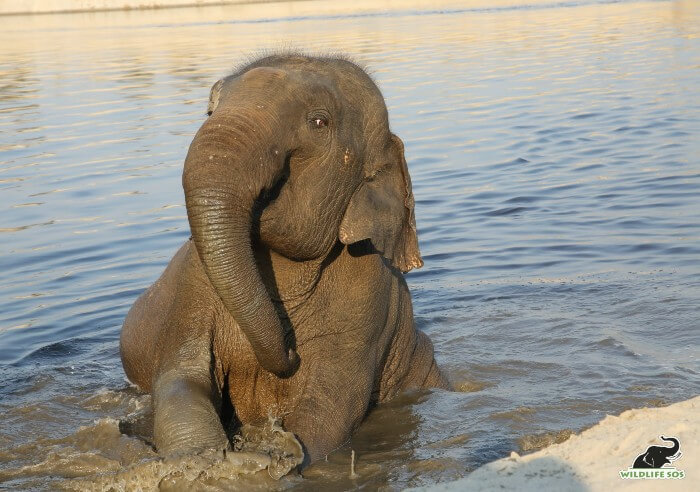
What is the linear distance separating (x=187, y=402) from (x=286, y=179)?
1.19m

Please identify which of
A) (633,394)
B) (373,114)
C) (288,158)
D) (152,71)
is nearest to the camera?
(288,158)

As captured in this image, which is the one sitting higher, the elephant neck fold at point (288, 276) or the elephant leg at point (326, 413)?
the elephant neck fold at point (288, 276)

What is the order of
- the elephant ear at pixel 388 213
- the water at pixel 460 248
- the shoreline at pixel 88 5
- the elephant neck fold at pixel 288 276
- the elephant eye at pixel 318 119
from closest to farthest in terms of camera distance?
the elephant eye at pixel 318 119
the elephant ear at pixel 388 213
the elephant neck fold at pixel 288 276
the water at pixel 460 248
the shoreline at pixel 88 5

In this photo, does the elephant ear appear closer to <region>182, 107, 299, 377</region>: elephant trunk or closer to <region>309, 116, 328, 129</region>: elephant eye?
<region>309, 116, 328, 129</region>: elephant eye

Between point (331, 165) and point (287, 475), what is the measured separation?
5.06 ft

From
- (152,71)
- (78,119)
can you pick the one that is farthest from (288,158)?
(152,71)

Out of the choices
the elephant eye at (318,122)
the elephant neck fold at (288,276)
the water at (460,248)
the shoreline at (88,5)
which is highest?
the elephant eye at (318,122)

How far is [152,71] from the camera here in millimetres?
31031

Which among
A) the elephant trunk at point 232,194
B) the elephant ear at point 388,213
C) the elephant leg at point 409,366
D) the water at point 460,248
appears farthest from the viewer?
the elephant leg at point 409,366

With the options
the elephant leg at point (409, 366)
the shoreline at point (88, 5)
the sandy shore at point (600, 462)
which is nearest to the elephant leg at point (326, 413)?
the sandy shore at point (600, 462)

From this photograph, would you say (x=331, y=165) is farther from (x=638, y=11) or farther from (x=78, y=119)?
(x=638, y=11)

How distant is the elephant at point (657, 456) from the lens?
5.31 meters

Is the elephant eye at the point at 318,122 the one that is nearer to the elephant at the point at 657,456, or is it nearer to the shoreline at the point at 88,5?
the elephant at the point at 657,456

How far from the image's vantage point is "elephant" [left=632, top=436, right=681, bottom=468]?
5309 millimetres
